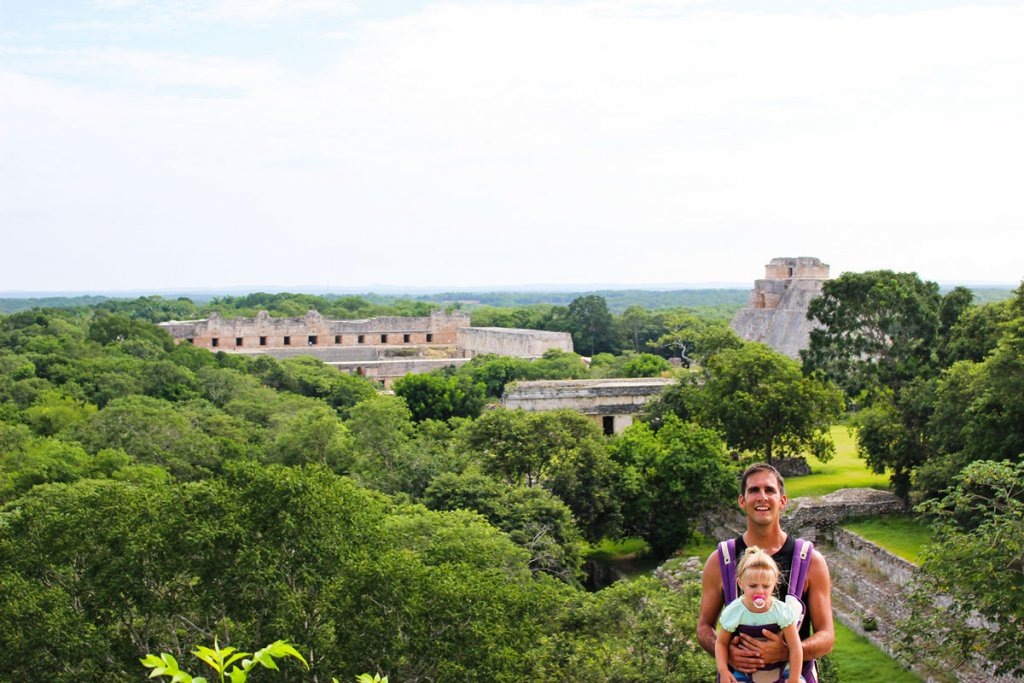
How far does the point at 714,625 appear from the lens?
4875mm

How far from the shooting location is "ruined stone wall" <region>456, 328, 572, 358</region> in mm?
50384

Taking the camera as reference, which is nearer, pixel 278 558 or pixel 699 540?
pixel 278 558

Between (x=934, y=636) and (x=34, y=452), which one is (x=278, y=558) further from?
(x=34, y=452)

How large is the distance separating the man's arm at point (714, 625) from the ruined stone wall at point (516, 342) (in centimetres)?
4446

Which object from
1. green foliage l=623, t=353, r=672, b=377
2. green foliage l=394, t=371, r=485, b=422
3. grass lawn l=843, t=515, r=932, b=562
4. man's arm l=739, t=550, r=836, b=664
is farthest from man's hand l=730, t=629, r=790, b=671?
green foliage l=623, t=353, r=672, b=377

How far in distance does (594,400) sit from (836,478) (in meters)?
7.40

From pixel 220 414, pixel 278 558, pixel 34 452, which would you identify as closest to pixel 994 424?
pixel 278 558

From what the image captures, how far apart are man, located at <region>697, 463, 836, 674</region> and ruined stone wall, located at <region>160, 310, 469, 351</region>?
5570cm

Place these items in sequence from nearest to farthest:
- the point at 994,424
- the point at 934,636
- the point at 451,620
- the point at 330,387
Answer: the point at 451,620 → the point at 934,636 → the point at 994,424 → the point at 330,387

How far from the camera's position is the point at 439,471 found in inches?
808

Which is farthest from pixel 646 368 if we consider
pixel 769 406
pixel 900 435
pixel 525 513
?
pixel 525 513

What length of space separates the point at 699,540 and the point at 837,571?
12.3 ft

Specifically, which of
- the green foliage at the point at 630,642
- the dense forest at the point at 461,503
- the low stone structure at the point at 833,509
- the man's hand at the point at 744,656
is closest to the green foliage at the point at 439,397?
the dense forest at the point at 461,503

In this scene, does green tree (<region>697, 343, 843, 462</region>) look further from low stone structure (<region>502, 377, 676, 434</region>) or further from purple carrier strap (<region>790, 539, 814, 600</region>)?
purple carrier strap (<region>790, 539, 814, 600</region>)
